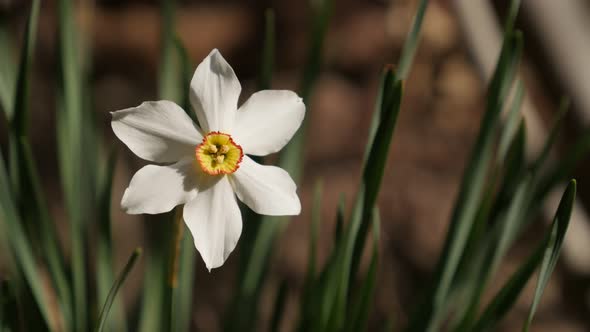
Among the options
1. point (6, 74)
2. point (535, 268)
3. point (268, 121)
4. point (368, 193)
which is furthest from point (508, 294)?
point (6, 74)

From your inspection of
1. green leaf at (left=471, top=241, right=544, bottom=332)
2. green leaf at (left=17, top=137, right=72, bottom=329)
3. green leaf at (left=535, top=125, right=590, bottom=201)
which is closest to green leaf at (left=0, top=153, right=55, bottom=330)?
green leaf at (left=17, top=137, right=72, bottom=329)

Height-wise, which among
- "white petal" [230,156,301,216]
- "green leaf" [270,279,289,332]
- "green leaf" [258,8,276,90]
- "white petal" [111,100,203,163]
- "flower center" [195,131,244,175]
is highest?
"green leaf" [258,8,276,90]

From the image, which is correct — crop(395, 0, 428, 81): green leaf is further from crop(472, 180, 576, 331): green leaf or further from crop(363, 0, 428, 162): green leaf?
crop(472, 180, 576, 331): green leaf

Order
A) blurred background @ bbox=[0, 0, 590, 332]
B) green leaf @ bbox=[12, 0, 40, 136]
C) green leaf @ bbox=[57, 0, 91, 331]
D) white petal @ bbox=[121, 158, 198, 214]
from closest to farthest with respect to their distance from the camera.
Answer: white petal @ bbox=[121, 158, 198, 214]
green leaf @ bbox=[12, 0, 40, 136]
green leaf @ bbox=[57, 0, 91, 331]
blurred background @ bbox=[0, 0, 590, 332]

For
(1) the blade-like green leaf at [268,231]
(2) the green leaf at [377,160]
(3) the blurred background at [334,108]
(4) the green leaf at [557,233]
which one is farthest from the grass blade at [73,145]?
(3) the blurred background at [334,108]

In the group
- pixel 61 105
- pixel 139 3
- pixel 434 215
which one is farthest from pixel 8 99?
pixel 434 215

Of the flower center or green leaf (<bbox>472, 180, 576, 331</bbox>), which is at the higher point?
the flower center

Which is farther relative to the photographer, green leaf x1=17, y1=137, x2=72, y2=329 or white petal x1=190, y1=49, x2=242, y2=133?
green leaf x1=17, y1=137, x2=72, y2=329

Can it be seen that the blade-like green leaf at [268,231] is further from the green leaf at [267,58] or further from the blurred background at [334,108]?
the blurred background at [334,108]

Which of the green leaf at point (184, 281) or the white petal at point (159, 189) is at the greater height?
the white petal at point (159, 189)
